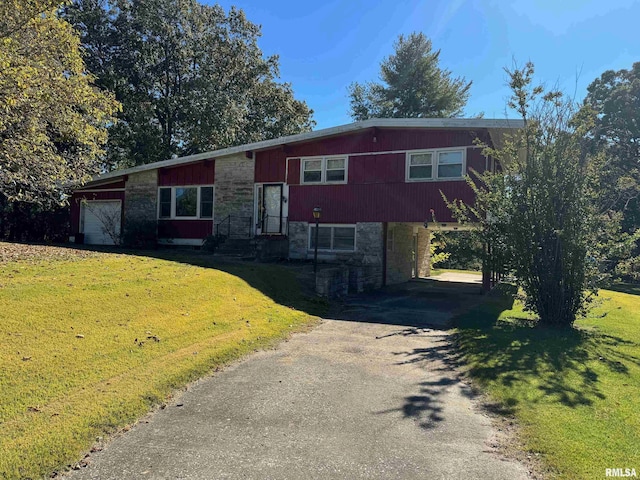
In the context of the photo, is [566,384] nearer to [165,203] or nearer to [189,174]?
[189,174]

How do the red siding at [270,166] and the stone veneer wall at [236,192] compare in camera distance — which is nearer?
the red siding at [270,166]

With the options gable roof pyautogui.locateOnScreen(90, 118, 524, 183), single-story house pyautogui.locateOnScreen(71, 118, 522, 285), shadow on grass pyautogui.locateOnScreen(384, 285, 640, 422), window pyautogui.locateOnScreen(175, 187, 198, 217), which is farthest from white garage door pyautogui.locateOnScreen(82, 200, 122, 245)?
shadow on grass pyautogui.locateOnScreen(384, 285, 640, 422)

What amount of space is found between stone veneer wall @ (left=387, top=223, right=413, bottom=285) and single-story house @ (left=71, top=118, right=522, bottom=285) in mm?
43

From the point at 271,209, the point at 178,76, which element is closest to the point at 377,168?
the point at 271,209

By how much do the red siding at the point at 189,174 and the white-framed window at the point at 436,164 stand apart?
8806 mm

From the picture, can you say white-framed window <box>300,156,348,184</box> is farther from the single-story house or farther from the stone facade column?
the stone facade column

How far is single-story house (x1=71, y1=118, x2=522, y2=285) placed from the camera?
14945 millimetres

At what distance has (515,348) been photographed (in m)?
7.19

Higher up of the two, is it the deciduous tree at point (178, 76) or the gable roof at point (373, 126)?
the deciduous tree at point (178, 76)

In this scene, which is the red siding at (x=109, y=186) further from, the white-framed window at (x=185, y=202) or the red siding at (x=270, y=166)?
the red siding at (x=270, y=166)

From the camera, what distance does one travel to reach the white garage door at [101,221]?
2125cm

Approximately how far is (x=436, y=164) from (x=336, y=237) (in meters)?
4.56

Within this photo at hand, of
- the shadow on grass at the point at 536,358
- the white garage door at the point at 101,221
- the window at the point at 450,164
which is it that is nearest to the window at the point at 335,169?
the window at the point at 450,164

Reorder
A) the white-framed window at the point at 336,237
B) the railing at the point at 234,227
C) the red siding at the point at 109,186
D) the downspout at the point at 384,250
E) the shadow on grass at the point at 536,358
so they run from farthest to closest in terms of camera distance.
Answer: the red siding at the point at 109,186, the railing at the point at 234,227, the white-framed window at the point at 336,237, the downspout at the point at 384,250, the shadow on grass at the point at 536,358
